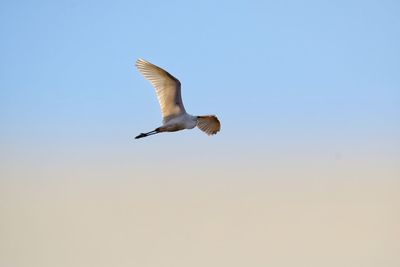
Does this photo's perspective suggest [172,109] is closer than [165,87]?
No

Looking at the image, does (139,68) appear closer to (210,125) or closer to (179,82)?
(179,82)

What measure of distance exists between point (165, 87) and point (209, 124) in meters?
1.89

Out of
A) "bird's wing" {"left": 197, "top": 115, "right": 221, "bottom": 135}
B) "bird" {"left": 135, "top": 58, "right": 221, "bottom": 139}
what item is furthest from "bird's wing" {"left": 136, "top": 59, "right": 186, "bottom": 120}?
"bird's wing" {"left": 197, "top": 115, "right": 221, "bottom": 135}

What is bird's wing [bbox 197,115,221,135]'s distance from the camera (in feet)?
85.1

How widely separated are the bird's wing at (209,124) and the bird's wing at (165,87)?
0.65 m

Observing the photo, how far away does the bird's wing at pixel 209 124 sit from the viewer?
26.0 meters

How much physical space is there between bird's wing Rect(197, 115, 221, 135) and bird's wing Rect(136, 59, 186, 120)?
25.7 inches

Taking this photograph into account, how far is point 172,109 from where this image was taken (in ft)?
85.2

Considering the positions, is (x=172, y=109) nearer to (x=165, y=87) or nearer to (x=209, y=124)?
(x=165, y=87)

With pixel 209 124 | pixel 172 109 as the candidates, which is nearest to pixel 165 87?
pixel 172 109

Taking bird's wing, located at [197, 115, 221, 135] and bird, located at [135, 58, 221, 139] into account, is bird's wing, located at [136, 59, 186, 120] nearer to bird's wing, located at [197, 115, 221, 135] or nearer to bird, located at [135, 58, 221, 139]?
bird, located at [135, 58, 221, 139]

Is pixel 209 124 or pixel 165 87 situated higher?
pixel 165 87

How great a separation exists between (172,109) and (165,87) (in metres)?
0.79

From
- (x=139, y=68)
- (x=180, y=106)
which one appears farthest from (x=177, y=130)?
(x=139, y=68)
